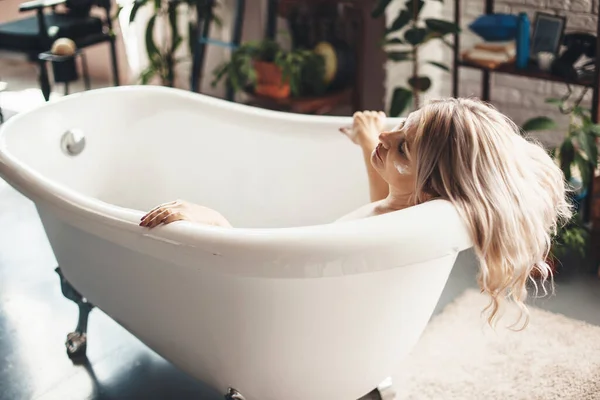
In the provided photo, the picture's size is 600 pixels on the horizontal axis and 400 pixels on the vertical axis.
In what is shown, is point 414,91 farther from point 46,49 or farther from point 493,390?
point 46,49

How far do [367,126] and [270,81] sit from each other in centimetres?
134

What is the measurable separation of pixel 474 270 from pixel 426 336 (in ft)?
1.43

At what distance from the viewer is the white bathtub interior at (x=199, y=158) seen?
7.30 feet

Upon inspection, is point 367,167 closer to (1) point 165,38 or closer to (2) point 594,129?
(2) point 594,129

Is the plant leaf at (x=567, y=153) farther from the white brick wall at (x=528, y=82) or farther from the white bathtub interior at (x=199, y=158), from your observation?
the white bathtub interior at (x=199, y=158)

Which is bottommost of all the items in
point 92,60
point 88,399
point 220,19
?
point 88,399

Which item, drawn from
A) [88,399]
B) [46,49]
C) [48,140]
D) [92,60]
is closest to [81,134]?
[48,140]

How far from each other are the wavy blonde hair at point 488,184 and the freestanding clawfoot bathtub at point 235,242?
5cm

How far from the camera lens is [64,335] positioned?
2273 mm

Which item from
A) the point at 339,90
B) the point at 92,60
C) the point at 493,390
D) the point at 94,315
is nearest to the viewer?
the point at 493,390

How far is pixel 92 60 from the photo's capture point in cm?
435

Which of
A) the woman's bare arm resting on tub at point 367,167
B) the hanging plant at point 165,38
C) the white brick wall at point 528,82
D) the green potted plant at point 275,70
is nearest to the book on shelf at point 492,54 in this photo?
the white brick wall at point 528,82

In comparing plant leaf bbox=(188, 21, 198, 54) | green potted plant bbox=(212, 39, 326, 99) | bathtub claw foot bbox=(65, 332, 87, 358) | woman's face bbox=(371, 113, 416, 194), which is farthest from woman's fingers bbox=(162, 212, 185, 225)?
plant leaf bbox=(188, 21, 198, 54)

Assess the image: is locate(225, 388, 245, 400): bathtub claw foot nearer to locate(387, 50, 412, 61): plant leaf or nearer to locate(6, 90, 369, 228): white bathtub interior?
locate(6, 90, 369, 228): white bathtub interior
